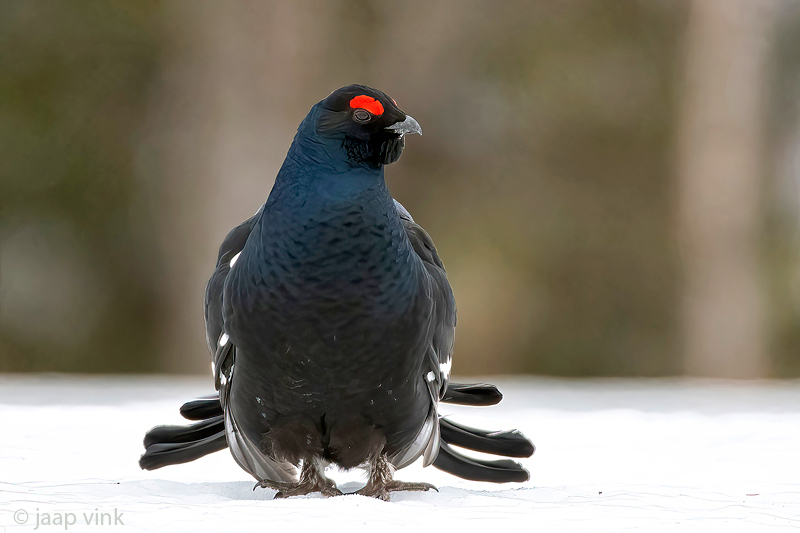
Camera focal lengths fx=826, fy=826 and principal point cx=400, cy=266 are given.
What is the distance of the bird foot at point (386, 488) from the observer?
181 cm

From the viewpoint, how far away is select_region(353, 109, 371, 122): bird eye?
1.68 metres

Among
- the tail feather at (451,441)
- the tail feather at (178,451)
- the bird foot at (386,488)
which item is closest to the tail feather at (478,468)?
the tail feather at (451,441)

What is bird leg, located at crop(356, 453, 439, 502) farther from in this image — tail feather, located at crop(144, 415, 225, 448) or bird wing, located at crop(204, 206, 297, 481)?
tail feather, located at crop(144, 415, 225, 448)

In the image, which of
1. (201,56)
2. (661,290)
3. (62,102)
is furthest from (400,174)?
(62,102)

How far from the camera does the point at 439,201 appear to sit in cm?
610

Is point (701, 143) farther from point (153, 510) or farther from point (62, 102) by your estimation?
point (153, 510)

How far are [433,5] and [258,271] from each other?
4.71 meters

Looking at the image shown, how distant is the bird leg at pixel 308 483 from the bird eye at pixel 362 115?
759mm

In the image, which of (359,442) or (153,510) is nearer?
(153,510)

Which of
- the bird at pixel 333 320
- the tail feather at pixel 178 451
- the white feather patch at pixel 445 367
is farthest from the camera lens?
the tail feather at pixel 178 451

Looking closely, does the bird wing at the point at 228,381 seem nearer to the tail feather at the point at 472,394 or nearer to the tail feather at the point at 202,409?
the tail feather at the point at 202,409

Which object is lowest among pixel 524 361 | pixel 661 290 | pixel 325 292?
pixel 524 361

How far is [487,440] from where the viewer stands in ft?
7.06

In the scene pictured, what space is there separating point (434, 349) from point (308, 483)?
416 millimetres
